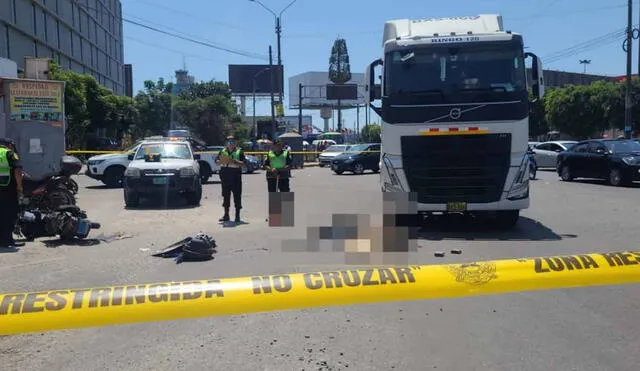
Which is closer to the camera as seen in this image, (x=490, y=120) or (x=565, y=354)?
(x=565, y=354)

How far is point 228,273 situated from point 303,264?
37.6 inches

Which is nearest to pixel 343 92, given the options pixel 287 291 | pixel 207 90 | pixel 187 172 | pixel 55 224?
pixel 207 90

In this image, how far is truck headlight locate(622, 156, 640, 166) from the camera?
1808 centimetres

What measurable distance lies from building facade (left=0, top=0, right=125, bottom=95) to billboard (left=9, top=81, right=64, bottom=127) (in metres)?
23.9

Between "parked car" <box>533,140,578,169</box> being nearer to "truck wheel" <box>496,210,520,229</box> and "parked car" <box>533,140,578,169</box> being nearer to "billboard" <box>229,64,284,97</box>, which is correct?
"truck wheel" <box>496,210,520,229</box>

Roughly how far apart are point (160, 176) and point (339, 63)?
264 feet

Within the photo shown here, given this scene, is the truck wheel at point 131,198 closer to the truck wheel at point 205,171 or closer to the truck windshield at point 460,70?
the truck windshield at point 460,70

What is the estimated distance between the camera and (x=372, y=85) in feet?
33.4

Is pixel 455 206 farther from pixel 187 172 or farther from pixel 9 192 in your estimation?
pixel 187 172

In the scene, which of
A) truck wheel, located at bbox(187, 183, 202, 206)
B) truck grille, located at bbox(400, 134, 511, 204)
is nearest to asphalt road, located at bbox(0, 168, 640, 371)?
truck grille, located at bbox(400, 134, 511, 204)

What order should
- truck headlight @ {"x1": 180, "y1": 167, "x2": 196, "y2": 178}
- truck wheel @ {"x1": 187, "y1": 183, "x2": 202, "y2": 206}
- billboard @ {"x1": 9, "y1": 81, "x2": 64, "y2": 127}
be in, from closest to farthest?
truck headlight @ {"x1": 180, "y1": 167, "x2": 196, "y2": 178}
truck wheel @ {"x1": 187, "y1": 183, "x2": 202, "y2": 206}
billboard @ {"x1": 9, "y1": 81, "x2": 64, "y2": 127}

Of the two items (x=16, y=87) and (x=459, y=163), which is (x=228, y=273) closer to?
(x=459, y=163)

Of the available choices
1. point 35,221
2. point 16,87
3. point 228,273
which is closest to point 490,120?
point 228,273

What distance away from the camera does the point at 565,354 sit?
14.7ft
